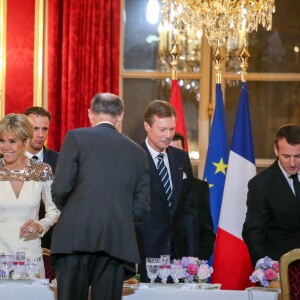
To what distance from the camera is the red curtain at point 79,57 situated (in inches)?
277

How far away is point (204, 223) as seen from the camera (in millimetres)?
5348

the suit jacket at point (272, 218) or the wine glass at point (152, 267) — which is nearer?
the wine glass at point (152, 267)

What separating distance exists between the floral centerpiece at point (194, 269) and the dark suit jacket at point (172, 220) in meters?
0.35

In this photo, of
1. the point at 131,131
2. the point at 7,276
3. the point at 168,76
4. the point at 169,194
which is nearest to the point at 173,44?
the point at 168,76

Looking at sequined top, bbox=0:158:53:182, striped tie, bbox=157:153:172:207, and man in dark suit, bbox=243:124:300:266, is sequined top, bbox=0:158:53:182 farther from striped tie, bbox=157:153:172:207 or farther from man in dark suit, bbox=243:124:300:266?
man in dark suit, bbox=243:124:300:266

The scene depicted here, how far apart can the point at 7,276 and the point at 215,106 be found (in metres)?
2.83

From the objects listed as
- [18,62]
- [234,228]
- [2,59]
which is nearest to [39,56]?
[18,62]

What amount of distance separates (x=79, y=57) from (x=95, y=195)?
11.0 feet

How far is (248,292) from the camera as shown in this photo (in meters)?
4.32

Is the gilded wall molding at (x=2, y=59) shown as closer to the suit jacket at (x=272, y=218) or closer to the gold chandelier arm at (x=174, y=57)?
the gold chandelier arm at (x=174, y=57)

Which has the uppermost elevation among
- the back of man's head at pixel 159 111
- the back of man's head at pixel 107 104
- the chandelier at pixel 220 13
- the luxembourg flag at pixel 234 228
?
the chandelier at pixel 220 13

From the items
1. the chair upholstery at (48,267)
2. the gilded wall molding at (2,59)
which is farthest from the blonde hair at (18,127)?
the gilded wall molding at (2,59)

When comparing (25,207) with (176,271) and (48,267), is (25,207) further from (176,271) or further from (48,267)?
(176,271)

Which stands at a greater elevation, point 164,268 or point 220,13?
point 220,13
